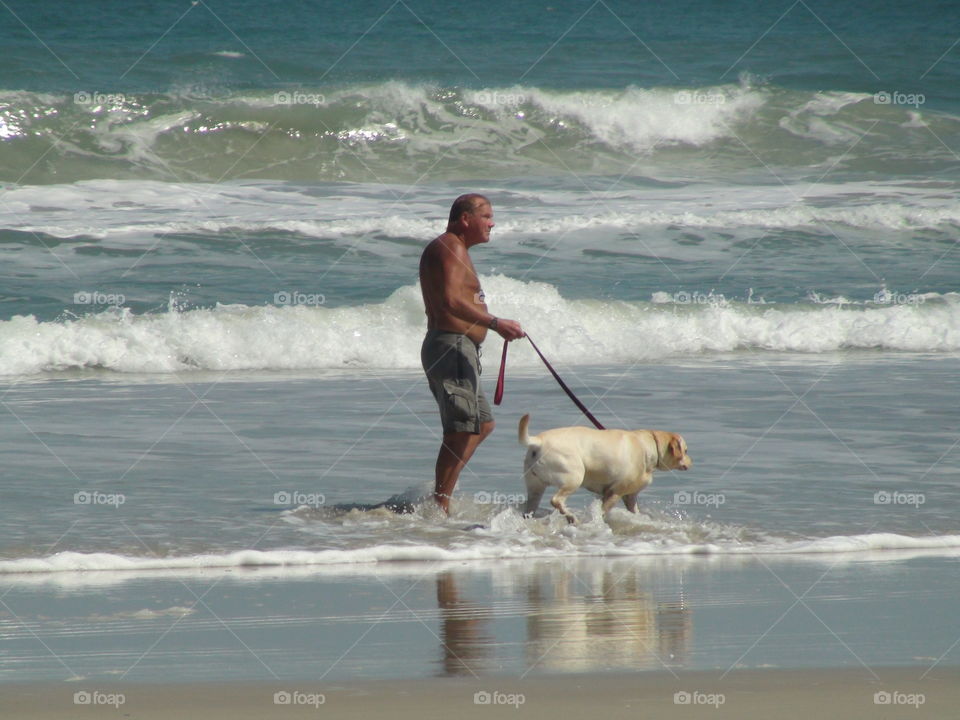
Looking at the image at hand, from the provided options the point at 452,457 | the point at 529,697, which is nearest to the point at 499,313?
the point at 452,457

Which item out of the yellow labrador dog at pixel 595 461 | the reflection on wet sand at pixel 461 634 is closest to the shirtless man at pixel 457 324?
the yellow labrador dog at pixel 595 461

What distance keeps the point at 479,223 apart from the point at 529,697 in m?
3.11

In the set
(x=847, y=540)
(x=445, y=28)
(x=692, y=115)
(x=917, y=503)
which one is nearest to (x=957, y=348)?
(x=917, y=503)

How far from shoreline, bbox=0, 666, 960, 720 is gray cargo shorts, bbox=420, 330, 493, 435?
257cm

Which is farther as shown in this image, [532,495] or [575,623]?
[532,495]

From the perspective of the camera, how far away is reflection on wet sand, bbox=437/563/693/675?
423cm

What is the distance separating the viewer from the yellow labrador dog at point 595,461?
6254mm

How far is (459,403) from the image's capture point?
6.47 metres

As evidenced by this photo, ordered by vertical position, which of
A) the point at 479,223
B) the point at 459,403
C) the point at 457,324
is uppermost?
the point at 479,223

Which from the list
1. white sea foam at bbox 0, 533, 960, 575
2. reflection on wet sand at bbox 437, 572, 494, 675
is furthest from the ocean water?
reflection on wet sand at bbox 437, 572, 494, 675

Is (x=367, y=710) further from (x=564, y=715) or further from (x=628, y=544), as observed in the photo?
(x=628, y=544)

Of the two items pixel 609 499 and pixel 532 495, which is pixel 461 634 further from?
pixel 609 499

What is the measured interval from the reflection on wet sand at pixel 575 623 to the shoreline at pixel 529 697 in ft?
0.56

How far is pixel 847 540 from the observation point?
6.25 metres
